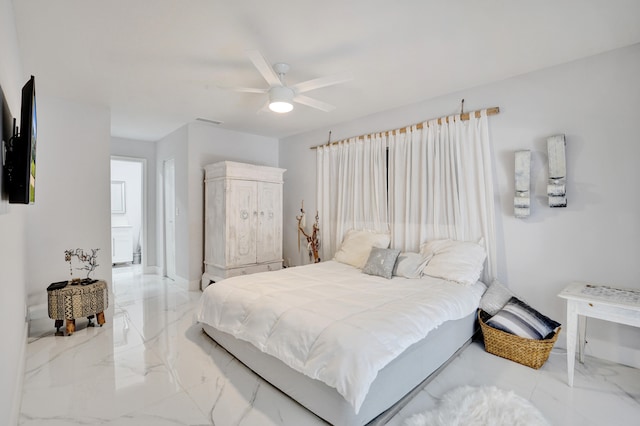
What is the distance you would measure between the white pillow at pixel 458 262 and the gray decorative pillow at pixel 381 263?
13.1 inches

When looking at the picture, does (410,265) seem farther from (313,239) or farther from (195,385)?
(195,385)

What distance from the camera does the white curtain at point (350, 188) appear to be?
3.92m

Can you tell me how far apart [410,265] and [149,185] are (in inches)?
191

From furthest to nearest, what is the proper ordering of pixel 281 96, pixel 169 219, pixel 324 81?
pixel 169 219 → pixel 281 96 → pixel 324 81

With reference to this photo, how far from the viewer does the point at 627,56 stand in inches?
93.4

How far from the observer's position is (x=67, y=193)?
3.40 meters

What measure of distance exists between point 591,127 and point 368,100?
2.05 metres

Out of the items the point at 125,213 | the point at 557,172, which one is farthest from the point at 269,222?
the point at 125,213

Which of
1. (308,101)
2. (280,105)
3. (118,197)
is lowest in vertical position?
(118,197)

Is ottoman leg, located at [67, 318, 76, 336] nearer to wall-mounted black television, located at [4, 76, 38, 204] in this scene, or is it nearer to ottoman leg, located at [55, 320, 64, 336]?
ottoman leg, located at [55, 320, 64, 336]

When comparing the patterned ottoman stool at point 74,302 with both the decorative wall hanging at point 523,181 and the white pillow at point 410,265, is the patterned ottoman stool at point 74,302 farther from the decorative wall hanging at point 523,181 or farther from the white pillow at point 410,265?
the decorative wall hanging at point 523,181

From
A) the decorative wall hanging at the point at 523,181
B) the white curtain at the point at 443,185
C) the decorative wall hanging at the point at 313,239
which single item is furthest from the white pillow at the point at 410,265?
the decorative wall hanging at the point at 313,239

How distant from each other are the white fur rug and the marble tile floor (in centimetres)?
12

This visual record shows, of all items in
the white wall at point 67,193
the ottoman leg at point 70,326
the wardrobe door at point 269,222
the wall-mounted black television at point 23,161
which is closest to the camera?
the wall-mounted black television at point 23,161
